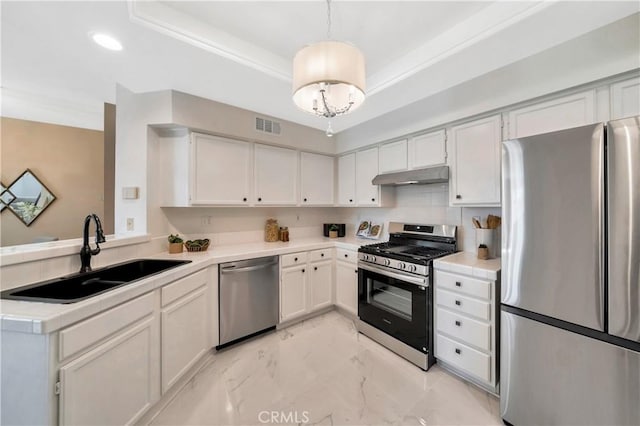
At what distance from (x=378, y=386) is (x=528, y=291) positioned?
51.1 inches

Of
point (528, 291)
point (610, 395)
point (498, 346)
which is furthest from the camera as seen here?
point (498, 346)

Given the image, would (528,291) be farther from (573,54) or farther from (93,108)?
(93,108)

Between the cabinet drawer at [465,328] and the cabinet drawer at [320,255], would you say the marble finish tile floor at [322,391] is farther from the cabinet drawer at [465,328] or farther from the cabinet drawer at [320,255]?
the cabinet drawer at [320,255]

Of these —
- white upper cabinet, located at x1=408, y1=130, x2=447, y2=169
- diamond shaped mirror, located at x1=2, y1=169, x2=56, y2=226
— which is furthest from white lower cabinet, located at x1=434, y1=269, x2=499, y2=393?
diamond shaped mirror, located at x1=2, y1=169, x2=56, y2=226

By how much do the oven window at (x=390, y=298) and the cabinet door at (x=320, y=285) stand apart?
67cm

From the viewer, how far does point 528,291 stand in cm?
144

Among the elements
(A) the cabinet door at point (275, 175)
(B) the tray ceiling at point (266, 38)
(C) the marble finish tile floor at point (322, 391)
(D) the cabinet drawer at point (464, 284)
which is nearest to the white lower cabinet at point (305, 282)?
(C) the marble finish tile floor at point (322, 391)

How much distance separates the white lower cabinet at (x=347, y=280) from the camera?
2.87m

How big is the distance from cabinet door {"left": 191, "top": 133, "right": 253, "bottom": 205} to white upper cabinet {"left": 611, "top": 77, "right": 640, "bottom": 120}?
3.06m

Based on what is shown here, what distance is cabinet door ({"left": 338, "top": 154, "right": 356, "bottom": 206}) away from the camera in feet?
11.3

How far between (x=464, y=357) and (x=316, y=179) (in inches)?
103

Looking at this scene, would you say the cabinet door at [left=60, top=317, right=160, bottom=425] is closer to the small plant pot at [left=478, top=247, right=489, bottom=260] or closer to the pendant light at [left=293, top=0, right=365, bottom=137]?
the pendant light at [left=293, top=0, right=365, bottom=137]

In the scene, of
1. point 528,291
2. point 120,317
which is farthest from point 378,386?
point 120,317

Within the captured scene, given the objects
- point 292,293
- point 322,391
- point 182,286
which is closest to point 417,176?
point 292,293
